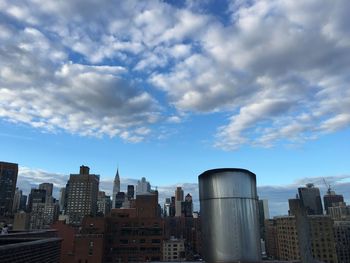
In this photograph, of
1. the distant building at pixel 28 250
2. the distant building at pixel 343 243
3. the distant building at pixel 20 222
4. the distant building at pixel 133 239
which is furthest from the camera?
the distant building at pixel 20 222

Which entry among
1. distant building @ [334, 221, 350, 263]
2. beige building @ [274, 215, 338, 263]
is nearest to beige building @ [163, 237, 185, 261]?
beige building @ [274, 215, 338, 263]

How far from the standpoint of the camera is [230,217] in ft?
108

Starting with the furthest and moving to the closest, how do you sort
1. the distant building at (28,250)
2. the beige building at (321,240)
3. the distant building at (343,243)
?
the distant building at (343,243)
the beige building at (321,240)
the distant building at (28,250)

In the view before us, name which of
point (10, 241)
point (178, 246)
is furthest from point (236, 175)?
point (178, 246)

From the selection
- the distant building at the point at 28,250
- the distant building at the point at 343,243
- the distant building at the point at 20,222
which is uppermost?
the distant building at the point at 20,222

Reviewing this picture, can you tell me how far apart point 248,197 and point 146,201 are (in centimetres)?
11376

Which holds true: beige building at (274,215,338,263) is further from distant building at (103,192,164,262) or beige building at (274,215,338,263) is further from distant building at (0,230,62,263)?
distant building at (0,230,62,263)

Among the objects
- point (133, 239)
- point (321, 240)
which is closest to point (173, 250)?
point (133, 239)

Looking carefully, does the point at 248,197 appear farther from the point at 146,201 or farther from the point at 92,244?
the point at 146,201

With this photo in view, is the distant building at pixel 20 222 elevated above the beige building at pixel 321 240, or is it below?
above

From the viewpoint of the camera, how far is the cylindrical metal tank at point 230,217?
3291 cm

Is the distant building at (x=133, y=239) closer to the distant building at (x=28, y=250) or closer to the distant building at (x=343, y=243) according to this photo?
the distant building at (x=28, y=250)

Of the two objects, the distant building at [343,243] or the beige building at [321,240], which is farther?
the distant building at [343,243]

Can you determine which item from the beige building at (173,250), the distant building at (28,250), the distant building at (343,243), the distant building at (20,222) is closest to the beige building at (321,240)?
the distant building at (343,243)
